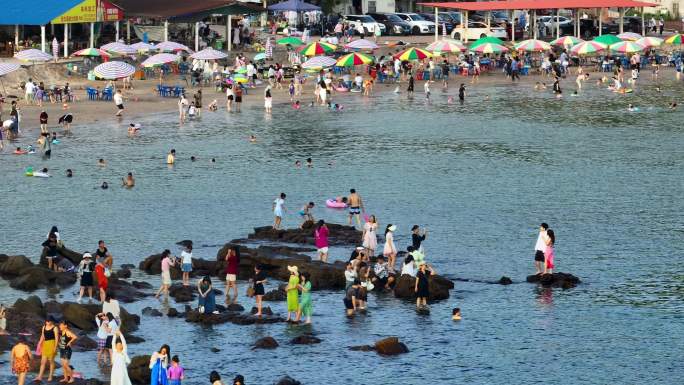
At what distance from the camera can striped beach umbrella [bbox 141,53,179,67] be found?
3100 inches

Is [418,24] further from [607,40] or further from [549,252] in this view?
[549,252]

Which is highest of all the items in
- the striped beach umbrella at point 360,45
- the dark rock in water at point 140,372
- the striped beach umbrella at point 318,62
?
the striped beach umbrella at point 360,45

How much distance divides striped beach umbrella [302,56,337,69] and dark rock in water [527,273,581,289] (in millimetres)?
44964

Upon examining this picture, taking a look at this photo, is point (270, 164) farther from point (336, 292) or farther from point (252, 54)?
point (252, 54)

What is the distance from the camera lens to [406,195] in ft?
171

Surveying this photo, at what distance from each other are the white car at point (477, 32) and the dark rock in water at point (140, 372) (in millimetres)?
75410

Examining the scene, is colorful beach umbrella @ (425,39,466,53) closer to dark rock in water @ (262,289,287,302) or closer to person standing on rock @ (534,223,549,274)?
person standing on rock @ (534,223,549,274)

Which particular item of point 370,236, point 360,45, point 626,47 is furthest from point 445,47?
point 370,236

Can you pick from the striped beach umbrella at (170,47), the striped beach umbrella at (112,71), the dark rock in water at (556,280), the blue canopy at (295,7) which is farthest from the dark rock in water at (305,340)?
the blue canopy at (295,7)

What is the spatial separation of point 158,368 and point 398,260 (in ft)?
48.9

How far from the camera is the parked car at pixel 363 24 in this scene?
346 ft

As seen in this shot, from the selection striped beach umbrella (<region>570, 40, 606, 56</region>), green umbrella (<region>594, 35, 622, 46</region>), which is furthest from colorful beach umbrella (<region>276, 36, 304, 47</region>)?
green umbrella (<region>594, 35, 622, 46</region>)

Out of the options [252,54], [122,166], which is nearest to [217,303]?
[122,166]

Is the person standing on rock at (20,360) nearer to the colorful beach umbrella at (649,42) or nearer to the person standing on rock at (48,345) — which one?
the person standing on rock at (48,345)
